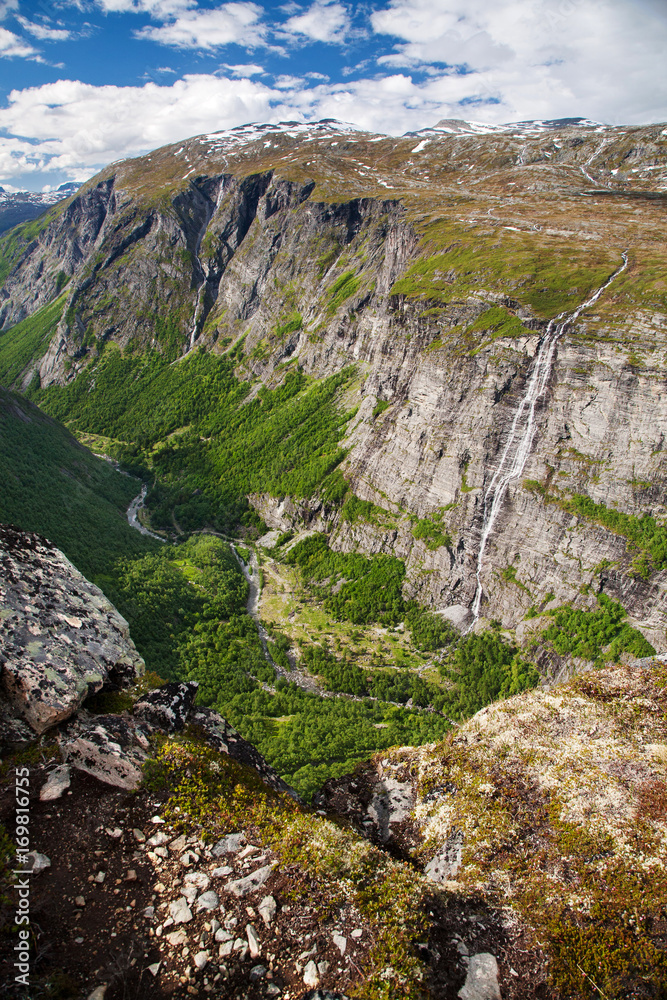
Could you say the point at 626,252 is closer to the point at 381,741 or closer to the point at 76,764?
the point at 381,741

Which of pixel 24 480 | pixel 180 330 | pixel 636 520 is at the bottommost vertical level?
pixel 24 480

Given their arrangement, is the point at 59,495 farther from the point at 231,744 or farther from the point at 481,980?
the point at 481,980

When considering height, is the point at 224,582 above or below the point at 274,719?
above

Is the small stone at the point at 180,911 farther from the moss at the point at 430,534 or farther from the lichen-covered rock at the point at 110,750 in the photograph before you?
the moss at the point at 430,534

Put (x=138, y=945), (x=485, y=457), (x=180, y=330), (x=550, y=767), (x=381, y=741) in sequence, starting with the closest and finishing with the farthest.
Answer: (x=138, y=945)
(x=550, y=767)
(x=381, y=741)
(x=485, y=457)
(x=180, y=330)

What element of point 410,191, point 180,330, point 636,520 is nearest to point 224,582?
point 636,520

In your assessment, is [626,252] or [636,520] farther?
[626,252]

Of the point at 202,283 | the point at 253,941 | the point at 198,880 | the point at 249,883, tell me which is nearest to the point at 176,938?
the point at 198,880
